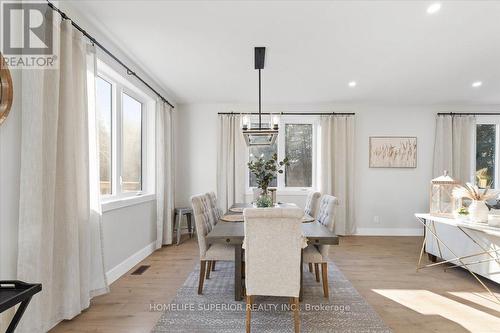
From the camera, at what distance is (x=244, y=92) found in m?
4.82

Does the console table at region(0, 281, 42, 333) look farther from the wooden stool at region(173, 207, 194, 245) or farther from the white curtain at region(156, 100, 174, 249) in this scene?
the wooden stool at region(173, 207, 194, 245)

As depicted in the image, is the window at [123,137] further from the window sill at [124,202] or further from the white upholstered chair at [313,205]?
the white upholstered chair at [313,205]

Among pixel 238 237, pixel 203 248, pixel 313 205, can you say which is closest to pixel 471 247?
pixel 313 205

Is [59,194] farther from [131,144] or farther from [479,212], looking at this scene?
[479,212]

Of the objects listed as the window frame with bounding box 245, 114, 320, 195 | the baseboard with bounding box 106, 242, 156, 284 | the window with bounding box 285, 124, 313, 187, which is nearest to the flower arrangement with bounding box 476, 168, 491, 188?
the window frame with bounding box 245, 114, 320, 195

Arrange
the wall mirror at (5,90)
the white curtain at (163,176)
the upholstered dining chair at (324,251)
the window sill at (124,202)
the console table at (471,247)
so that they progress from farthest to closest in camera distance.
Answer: the white curtain at (163,176)
the window sill at (124,202)
the console table at (471,247)
the upholstered dining chair at (324,251)
the wall mirror at (5,90)

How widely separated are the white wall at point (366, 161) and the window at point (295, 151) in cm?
26

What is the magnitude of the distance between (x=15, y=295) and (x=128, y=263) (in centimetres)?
233

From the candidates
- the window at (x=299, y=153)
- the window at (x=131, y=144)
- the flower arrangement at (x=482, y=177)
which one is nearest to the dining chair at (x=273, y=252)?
the window at (x=131, y=144)

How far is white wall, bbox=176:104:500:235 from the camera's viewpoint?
557 cm

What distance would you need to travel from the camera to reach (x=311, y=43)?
2.95 meters

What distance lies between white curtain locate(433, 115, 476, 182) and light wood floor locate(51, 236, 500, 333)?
2.19 m

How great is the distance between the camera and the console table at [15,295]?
51.1 inches

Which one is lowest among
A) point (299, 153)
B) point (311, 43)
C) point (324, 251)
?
point (324, 251)
